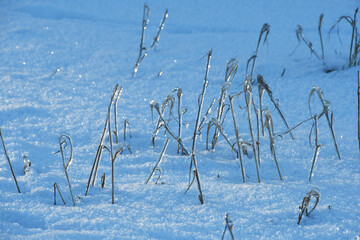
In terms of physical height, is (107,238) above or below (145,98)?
below

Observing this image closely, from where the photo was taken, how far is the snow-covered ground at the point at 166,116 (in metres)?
1.13

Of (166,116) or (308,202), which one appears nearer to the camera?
(308,202)

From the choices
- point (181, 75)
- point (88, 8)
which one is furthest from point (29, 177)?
point (88, 8)

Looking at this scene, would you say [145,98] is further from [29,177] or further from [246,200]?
[246,200]

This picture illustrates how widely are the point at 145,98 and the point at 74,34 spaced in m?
1.18

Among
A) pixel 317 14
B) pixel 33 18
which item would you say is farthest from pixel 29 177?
pixel 317 14

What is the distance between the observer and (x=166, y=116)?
196 centimetres

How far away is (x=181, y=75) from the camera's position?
8.02 feet

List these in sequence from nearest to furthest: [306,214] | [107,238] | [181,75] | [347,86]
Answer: [107,238]
[306,214]
[347,86]
[181,75]

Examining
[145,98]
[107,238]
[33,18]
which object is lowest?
[107,238]

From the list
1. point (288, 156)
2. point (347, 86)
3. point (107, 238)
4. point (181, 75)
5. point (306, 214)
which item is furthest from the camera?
point (181, 75)

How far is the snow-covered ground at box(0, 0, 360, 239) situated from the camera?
1.13 m

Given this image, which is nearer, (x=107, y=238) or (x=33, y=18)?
(x=107, y=238)

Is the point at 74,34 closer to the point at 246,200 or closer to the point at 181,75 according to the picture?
the point at 181,75
